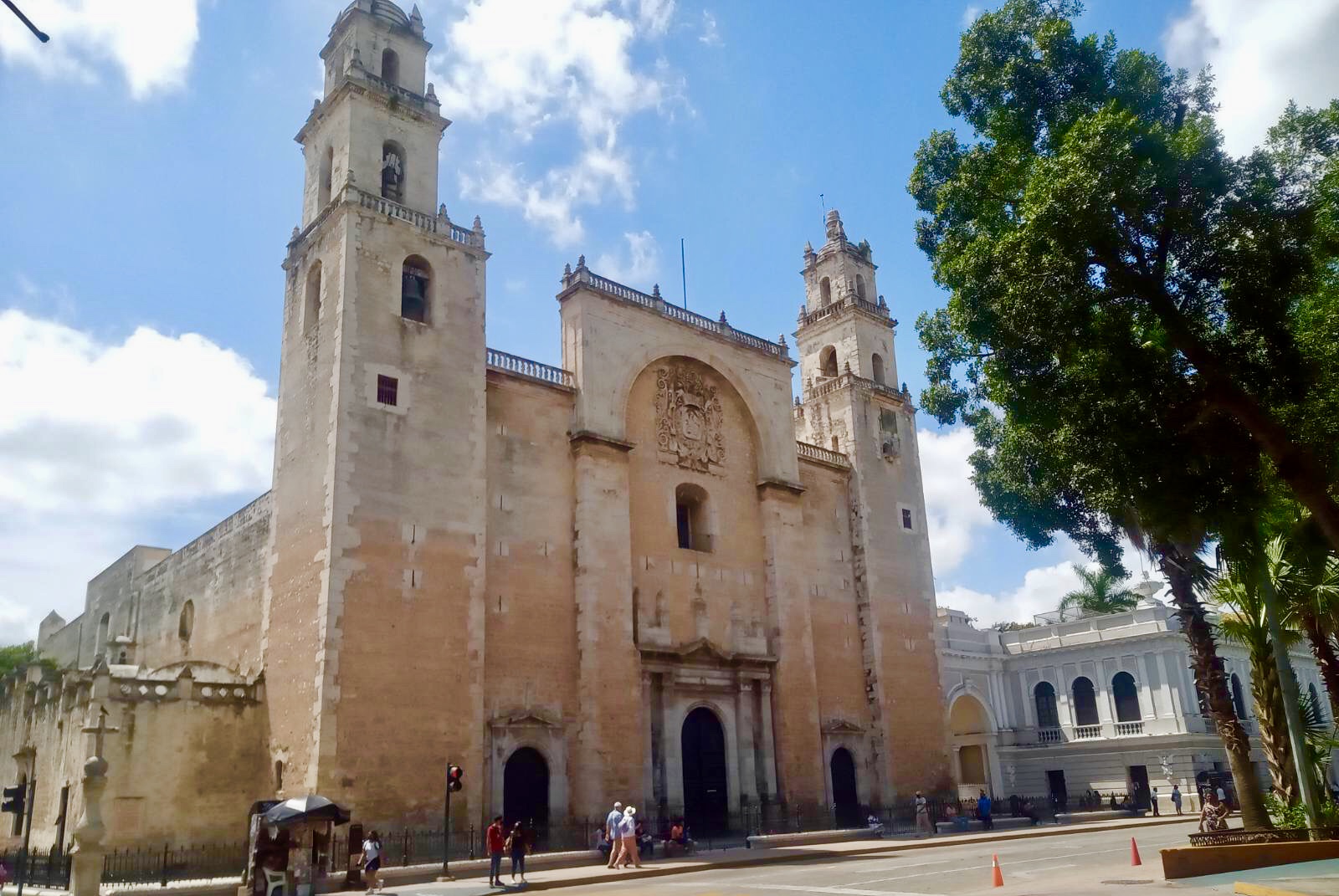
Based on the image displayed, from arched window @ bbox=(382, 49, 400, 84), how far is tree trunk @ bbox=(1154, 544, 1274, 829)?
22405mm

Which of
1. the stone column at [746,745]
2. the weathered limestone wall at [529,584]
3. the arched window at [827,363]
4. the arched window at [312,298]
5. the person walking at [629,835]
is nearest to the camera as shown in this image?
the person walking at [629,835]

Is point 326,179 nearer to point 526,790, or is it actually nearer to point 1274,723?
point 526,790

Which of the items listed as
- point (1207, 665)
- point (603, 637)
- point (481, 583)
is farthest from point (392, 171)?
point (1207, 665)

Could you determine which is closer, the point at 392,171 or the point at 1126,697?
the point at 392,171

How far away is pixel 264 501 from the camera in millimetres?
27297

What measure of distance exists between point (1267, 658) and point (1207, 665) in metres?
1.69

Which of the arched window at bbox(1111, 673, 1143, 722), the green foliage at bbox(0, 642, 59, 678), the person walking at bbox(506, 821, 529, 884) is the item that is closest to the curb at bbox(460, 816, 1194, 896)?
the person walking at bbox(506, 821, 529, 884)

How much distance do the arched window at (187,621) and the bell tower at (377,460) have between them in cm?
814

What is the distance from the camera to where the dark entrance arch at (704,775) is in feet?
90.0

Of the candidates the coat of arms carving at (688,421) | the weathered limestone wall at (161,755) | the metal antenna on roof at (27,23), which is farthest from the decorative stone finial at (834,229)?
the metal antenna on roof at (27,23)

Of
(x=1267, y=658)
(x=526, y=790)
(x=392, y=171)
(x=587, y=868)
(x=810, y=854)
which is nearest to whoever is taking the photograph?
(x=1267, y=658)

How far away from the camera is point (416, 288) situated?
26.2 metres

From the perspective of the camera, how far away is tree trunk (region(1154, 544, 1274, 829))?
50.6 ft

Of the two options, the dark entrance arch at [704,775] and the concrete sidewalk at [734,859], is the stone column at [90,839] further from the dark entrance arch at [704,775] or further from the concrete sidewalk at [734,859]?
the dark entrance arch at [704,775]
